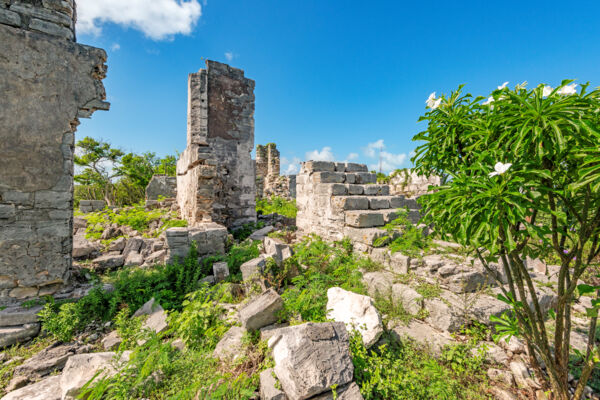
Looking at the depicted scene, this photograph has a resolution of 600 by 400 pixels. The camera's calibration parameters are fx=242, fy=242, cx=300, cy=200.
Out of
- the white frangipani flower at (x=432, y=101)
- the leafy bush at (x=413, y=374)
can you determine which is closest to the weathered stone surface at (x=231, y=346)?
the leafy bush at (x=413, y=374)

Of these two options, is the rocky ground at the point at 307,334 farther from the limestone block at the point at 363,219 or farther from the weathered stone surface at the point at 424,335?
the limestone block at the point at 363,219

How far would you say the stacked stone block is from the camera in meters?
4.89

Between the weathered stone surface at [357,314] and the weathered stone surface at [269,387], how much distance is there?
0.88m

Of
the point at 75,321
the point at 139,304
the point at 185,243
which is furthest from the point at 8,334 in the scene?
the point at 185,243

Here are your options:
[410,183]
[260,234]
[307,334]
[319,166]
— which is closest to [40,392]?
[307,334]

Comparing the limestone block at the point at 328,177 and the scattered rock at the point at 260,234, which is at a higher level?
the limestone block at the point at 328,177

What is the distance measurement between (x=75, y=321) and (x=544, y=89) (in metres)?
5.72

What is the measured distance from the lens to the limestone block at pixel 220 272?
454 cm

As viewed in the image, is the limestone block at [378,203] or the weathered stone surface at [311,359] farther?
the limestone block at [378,203]

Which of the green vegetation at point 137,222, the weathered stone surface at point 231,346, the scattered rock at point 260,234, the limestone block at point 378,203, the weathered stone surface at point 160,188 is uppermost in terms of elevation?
the weathered stone surface at point 160,188

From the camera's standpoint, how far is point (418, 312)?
10.5 feet

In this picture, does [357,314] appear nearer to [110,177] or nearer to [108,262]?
[108,262]

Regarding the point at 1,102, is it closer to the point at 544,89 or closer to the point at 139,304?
the point at 139,304

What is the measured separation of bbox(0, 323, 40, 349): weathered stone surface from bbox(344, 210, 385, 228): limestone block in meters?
5.29
